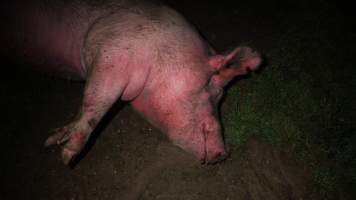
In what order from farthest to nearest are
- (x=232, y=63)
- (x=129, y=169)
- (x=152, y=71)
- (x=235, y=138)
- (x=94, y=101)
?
(x=235, y=138) < (x=129, y=169) < (x=232, y=63) < (x=152, y=71) < (x=94, y=101)

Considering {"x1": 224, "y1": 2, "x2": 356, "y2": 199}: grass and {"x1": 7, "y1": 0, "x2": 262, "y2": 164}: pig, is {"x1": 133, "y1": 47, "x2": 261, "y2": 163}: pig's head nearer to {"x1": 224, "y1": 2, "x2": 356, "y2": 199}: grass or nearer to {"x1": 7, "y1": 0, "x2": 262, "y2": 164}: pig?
{"x1": 7, "y1": 0, "x2": 262, "y2": 164}: pig

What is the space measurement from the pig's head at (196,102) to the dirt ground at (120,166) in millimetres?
413

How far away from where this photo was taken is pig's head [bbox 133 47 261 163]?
111 inches

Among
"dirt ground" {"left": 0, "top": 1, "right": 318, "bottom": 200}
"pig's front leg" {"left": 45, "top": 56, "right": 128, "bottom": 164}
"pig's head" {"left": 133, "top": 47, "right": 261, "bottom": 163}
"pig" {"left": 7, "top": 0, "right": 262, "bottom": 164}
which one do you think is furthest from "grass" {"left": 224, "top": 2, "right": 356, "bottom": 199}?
"pig's front leg" {"left": 45, "top": 56, "right": 128, "bottom": 164}

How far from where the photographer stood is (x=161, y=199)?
3.05 metres

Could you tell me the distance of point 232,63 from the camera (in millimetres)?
3008

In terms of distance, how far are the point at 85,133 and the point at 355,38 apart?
16.3 ft

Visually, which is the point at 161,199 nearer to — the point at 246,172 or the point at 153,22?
the point at 246,172

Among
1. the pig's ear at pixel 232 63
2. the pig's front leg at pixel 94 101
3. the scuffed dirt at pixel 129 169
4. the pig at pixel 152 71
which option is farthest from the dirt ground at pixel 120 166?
the pig's ear at pixel 232 63

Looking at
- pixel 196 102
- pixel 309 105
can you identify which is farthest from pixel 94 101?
pixel 309 105

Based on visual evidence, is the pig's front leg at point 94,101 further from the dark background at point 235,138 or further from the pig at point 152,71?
the dark background at point 235,138

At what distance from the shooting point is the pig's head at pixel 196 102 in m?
2.81

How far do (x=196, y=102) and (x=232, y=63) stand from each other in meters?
0.59

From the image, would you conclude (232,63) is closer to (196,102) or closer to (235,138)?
(196,102)
